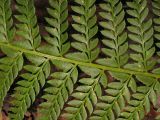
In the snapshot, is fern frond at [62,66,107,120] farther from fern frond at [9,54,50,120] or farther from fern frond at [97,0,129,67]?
fern frond at [9,54,50,120]

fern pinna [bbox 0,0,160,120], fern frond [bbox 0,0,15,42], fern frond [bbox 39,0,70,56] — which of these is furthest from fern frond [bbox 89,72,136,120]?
fern frond [bbox 0,0,15,42]

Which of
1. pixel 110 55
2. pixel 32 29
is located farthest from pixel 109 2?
pixel 32 29

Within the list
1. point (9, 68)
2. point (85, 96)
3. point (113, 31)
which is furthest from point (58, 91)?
point (113, 31)

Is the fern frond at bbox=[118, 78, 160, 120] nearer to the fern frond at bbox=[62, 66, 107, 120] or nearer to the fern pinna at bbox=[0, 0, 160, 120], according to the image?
the fern pinna at bbox=[0, 0, 160, 120]

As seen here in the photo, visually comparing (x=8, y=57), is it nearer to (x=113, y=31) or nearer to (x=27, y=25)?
(x=27, y=25)

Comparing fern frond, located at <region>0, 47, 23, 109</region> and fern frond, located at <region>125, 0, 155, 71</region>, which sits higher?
fern frond, located at <region>125, 0, 155, 71</region>

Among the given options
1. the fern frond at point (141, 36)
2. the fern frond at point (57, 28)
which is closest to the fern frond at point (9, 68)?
the fern frond at point (57, 28)

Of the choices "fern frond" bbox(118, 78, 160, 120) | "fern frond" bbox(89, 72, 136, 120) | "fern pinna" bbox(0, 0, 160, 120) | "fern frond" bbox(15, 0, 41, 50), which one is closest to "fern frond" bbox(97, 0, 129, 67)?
"fern pinna" bbox(0, 0, 160, 120)

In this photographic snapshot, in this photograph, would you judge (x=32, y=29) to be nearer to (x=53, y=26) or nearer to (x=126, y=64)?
(x=53, y=26)
